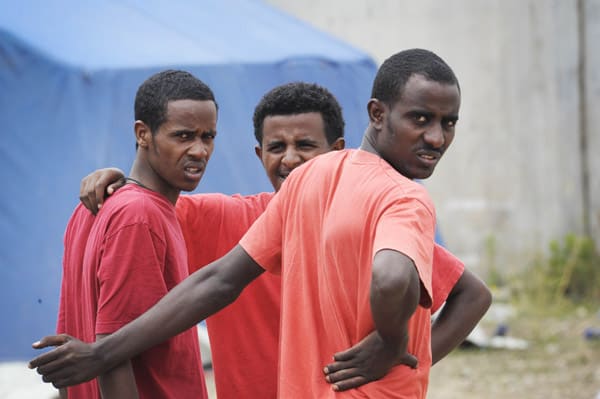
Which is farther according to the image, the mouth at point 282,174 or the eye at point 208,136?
the mouth at point 282,174

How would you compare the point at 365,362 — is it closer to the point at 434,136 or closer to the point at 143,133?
the point at 434,136

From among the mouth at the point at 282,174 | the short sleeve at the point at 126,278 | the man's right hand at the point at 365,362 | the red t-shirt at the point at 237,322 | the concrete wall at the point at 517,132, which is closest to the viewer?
the man's right hand at the point at 365,362

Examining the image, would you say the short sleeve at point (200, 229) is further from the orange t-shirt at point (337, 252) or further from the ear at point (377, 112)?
the ear at point (377, 112)

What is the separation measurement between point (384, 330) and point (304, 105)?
1061 millimetres

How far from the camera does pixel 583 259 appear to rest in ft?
25.1

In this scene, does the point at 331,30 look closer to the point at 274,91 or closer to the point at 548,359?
the point at 548,359

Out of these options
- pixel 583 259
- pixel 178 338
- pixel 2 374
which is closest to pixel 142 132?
pixel 178 338

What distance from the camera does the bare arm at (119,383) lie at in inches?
80.1

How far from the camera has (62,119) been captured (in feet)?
16.8

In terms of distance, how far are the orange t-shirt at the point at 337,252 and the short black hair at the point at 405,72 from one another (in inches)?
5.7

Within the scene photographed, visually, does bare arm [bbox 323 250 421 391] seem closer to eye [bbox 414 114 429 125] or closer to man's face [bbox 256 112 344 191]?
eye [bbox 414 114 429 125]

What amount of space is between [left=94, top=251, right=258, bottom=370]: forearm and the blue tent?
10.2ft

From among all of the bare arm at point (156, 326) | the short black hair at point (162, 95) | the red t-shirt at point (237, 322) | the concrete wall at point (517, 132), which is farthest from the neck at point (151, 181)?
the concrete wall at point (517, 132)

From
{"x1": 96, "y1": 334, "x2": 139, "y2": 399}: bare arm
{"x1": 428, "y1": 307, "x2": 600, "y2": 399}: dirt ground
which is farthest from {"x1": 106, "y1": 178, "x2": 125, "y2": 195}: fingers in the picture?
{"x1": 428, "y1": 307, "x2": 600, "y2": 399}: dirt ground
